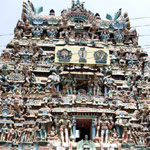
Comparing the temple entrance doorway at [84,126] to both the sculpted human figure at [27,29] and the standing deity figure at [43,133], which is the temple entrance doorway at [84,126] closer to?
the standing deity figure at [43,133]

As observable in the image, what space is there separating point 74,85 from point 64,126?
453cm

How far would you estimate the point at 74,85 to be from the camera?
67.7 ft

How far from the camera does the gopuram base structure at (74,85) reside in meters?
16.9

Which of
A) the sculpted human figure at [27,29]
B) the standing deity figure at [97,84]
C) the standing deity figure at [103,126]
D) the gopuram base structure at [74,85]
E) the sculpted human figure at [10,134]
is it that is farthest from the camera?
the sculpted human figure at [27,29]

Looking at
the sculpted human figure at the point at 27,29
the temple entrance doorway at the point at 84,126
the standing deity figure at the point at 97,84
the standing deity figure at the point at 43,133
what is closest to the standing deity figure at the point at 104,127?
the temple entrance doorway at the point at 84,126

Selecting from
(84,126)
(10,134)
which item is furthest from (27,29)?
(10,134)

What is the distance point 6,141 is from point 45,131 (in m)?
2.58

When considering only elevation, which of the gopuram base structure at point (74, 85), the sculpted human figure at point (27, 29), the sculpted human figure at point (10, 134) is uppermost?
the sculpted human figure at point (27, 29)

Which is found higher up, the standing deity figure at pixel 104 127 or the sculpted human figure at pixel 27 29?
the sculpted human figure at pixel 27 29

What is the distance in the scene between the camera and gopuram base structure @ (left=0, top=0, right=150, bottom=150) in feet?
55.3

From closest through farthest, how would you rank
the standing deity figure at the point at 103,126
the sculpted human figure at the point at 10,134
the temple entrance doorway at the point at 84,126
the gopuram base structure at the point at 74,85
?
the sculpted human figure at the point at 10,134 → the gopuram base structure at the point at 74,85 → the standing deity figure at the point at 103,126 → the temple entrance doorway at the point at 84,126

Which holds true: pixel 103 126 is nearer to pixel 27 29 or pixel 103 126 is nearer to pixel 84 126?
pixel 84 126

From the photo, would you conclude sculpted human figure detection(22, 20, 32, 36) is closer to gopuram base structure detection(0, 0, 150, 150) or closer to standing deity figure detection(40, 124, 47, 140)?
gopuram base structure detection(0, 0, 150, 150)

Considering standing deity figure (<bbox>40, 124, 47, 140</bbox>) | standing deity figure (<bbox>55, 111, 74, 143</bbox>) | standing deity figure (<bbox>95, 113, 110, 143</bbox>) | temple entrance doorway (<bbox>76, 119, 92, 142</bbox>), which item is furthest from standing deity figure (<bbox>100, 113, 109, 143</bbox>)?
standing deity figure (<bbox>40, 124, 47, 140</bbox>)
